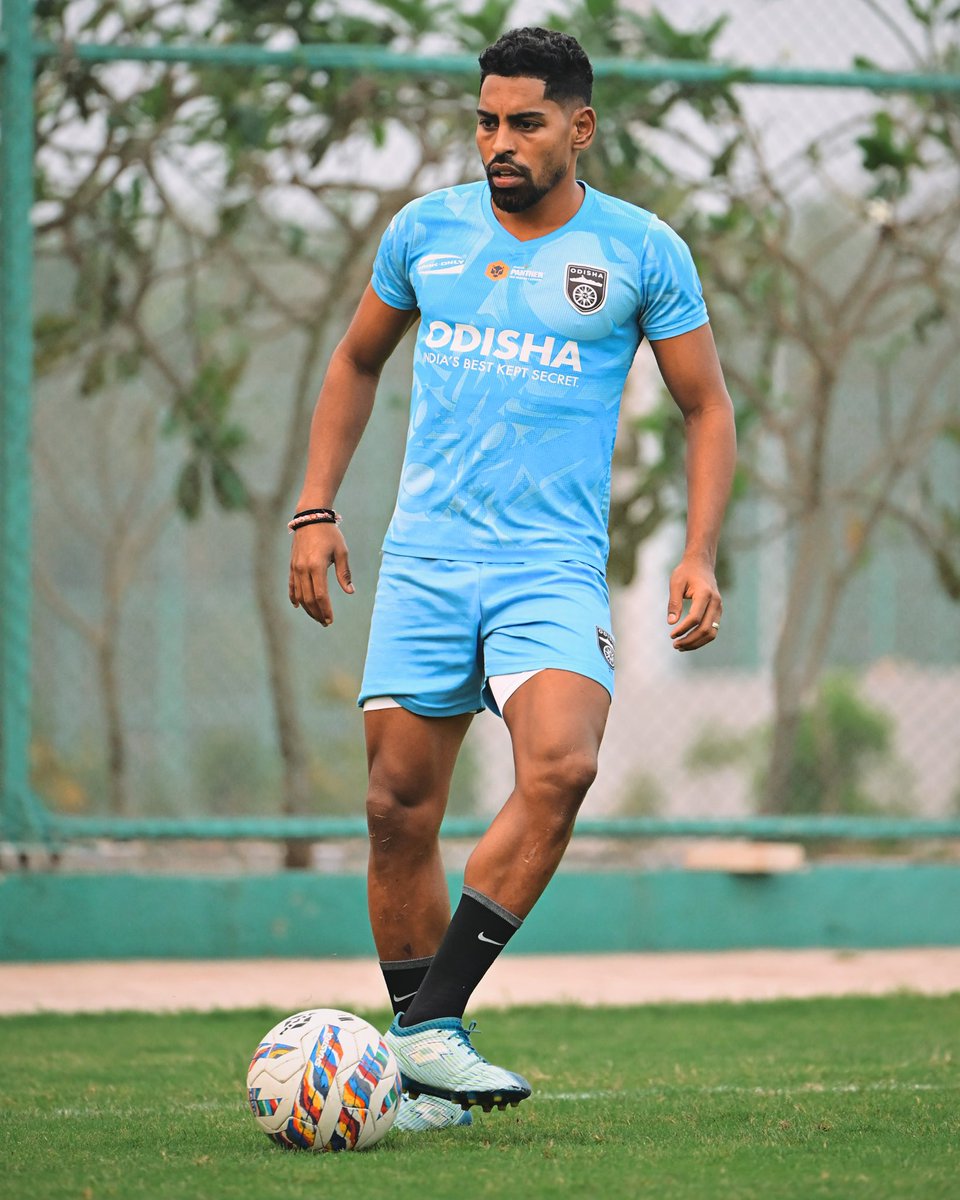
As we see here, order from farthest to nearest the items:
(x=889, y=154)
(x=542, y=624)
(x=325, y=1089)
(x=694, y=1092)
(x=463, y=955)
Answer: (x=889, y=154) < (x=694, y=1092) < (x=542, y=624) < (x=463, y=955) < (x=325, y=1089)

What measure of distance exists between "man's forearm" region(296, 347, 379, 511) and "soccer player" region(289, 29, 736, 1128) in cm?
4

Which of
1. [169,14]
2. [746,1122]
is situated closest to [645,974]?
[746,1122]

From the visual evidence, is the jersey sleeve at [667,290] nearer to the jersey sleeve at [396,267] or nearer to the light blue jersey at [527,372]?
the light blue jersey at [527,372]

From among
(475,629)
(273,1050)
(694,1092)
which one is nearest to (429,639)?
(475,629)

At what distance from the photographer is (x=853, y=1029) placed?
5.65m

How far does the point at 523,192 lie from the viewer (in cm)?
400

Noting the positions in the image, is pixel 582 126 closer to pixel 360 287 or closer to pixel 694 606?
pixel 694 606

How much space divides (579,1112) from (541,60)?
2.20 m

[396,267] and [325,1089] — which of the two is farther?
[396,267]

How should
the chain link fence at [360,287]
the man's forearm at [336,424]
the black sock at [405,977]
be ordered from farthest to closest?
the chain link fence at [360,287]
the man's forearm at [336,424]
the black sock at [405,977]

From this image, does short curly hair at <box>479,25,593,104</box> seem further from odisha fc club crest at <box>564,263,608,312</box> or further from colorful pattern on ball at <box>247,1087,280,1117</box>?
colorful pattern on ball at <box>247,1087,280,1117</box>

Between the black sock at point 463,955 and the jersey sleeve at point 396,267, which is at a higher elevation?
the jersey sleeve at point 396,267

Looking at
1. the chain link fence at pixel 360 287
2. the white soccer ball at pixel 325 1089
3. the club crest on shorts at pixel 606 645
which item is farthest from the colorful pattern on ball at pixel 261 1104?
the chain link fence at pixel 360 287

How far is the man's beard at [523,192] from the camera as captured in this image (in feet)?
13.1
